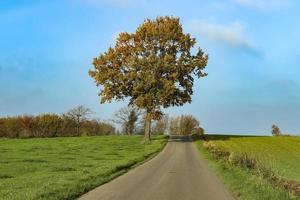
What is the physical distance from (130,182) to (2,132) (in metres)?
71.0

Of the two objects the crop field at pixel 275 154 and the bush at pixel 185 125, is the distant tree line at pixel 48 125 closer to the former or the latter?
the bush at pixel 185 125

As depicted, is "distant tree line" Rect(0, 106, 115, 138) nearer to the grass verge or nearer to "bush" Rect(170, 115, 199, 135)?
"bush" Rect(170, 115, 199, 135)

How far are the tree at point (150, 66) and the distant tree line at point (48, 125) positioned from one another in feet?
99.4

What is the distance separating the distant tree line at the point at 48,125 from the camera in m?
88.3

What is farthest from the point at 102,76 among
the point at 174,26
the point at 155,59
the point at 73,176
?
the point at 73,176

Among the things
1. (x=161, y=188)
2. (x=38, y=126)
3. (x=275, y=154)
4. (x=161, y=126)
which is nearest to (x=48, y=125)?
(x=38, y=126)

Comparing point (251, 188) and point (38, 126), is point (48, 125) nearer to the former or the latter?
point (38, 126)

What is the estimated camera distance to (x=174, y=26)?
63.0m

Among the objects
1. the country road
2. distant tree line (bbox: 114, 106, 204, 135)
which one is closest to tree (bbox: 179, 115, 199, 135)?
distant tree line (bbox: 114, 106, 204, 135)

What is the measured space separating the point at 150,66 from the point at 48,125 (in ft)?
121

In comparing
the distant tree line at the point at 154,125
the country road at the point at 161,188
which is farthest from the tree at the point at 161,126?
the country road at the point at 161,188

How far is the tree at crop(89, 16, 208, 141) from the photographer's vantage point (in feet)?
201

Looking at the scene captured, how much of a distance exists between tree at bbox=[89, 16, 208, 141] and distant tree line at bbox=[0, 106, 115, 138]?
30285mm

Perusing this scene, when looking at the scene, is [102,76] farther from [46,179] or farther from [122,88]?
[46,179]
